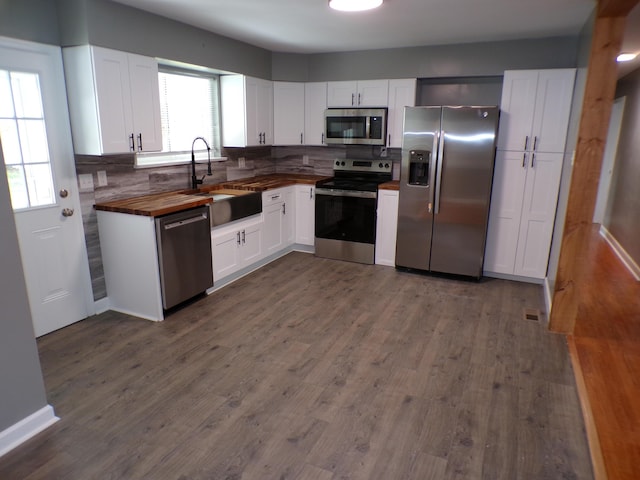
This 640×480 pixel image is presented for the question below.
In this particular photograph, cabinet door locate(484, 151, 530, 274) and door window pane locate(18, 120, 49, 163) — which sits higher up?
door window pane locate(18, 120, 49, 163)

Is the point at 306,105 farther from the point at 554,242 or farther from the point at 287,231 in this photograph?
the point at 554,242

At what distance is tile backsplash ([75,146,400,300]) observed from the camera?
3.43 meters

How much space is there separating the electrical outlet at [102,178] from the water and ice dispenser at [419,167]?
285 centimetres

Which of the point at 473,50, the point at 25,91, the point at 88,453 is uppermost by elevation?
the point at 473,50

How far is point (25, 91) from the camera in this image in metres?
2.91

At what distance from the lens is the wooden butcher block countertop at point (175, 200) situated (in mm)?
3275

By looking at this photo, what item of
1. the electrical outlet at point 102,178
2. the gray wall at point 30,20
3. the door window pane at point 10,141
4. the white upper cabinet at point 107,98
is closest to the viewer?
the gray wall at point 30,20

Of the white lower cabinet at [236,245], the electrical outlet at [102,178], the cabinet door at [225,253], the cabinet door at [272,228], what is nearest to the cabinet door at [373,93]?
the cabinet door at [272,228]

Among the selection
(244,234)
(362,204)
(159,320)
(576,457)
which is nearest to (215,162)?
(244,234)

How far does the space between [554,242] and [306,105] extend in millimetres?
3183

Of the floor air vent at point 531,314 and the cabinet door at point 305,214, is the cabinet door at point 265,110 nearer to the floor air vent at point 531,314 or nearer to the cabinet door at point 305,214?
the cabinet door at point 305,214

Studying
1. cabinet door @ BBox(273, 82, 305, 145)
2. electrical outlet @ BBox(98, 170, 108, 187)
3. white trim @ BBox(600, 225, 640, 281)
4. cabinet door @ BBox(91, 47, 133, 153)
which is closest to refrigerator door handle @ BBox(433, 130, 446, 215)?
cabinet door @ BBox(273, 82, 305, 145)

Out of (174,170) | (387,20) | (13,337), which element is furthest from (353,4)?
(13,337)

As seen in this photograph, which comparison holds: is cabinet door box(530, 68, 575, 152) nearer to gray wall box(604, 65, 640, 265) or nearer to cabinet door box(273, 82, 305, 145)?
gray wall box(604, 65, 640, 265)
